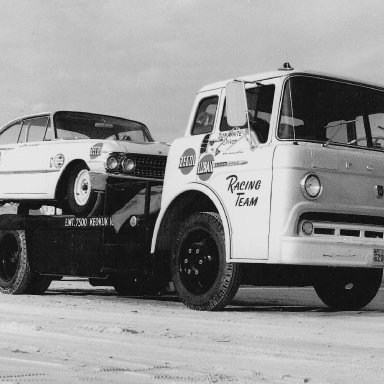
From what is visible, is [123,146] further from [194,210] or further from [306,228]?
[306,228]

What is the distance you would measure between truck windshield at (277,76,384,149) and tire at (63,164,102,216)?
3177 millimetres

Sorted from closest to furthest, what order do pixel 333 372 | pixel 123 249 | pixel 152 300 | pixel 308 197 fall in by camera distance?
pixel 333 372 < pixel 308 197 < pixel 123 249 < pixel 152 300

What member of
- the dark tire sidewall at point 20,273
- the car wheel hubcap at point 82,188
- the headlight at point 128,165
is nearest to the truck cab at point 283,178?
the headlight at point 128,165

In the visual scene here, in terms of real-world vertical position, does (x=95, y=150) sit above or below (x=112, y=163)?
above

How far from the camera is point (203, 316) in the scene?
8734mm

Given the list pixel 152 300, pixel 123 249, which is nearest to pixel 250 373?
pixel 123 249

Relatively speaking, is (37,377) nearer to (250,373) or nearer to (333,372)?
(250,373)

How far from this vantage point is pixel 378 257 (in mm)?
8883

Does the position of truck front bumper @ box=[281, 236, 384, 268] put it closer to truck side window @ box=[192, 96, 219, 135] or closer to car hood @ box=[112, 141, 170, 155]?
truck side window @ box=[192, 96, 219, 135]

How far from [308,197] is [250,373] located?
3.72m

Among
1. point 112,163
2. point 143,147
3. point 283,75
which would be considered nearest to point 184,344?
point 283,75

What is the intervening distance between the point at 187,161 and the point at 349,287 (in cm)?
263

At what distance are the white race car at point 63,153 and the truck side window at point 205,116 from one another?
161cm

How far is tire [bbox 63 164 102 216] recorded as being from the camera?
1112cm
